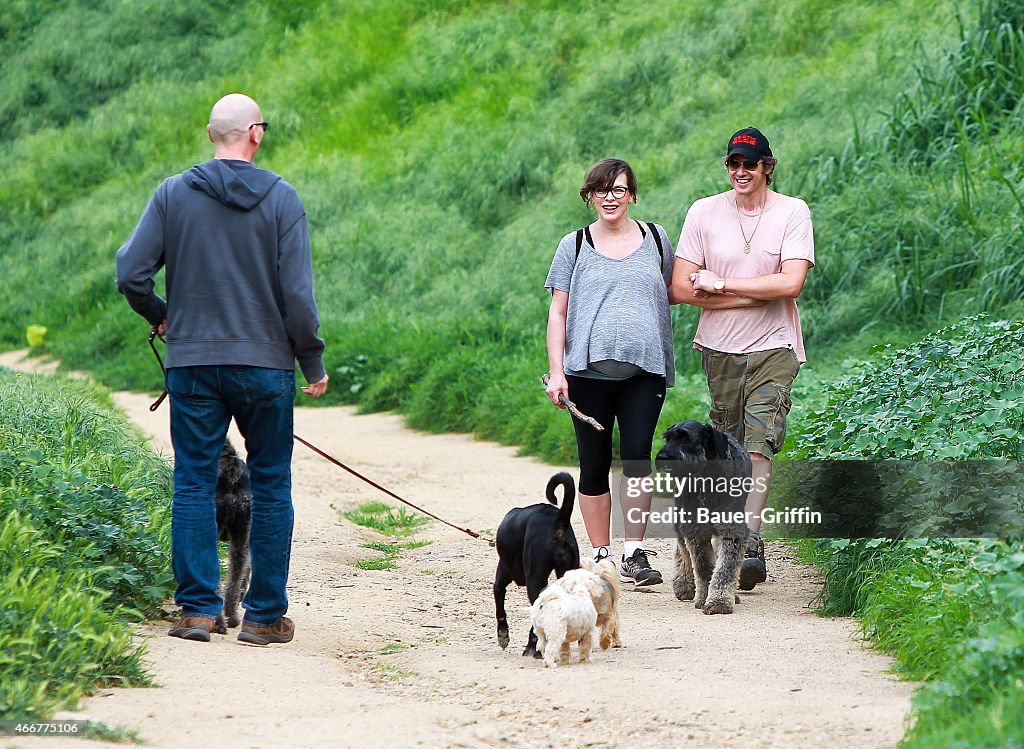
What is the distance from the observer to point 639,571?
6.21 m

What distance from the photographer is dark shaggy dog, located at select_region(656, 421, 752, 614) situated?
5621 millimetres

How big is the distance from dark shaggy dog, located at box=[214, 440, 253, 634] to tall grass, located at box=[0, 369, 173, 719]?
0.92 ft

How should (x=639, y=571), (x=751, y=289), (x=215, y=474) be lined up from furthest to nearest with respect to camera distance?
1. (x=639, y=571)
2. (x=751, y=289)
3. (x=215, y=474)

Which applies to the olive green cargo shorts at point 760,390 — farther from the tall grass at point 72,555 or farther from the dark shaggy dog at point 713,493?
the tall grass at point 72,555

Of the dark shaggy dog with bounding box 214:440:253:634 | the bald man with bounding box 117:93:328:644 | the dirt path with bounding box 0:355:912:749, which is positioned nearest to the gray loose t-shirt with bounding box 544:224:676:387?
the dirt path with bounding box 0:355:912:749

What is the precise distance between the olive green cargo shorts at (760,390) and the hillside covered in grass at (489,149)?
4.18 metres

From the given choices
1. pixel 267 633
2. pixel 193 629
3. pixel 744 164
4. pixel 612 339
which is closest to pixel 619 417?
pixel 612 339

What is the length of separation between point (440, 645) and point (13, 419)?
10.4 ft

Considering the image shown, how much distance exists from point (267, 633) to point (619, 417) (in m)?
1.94

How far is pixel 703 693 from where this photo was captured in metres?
4.30

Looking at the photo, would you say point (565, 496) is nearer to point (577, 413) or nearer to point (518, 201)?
point (577, 413)

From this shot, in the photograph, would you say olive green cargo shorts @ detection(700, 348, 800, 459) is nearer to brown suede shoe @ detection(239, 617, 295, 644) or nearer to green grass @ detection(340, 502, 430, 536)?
brown suede shoe @ detection(239, 617, 295, 644)

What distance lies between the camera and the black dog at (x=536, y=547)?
16.6 feet

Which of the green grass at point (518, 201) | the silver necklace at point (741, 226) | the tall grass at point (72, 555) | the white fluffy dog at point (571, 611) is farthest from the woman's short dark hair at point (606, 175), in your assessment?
the tall grass at point (72, 555)
